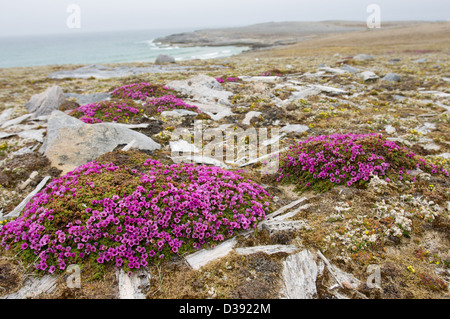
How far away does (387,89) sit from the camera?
71.5 feet

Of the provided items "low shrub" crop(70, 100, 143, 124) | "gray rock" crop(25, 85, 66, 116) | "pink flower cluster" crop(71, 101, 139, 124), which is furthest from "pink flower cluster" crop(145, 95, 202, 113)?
"gray rock" crop(25, 85, 66, 116)

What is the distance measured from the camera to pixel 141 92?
68.4 feet

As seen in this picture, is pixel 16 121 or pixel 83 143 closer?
pixel 83 143

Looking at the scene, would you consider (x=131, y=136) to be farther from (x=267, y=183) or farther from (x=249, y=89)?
(x=249, y=89)

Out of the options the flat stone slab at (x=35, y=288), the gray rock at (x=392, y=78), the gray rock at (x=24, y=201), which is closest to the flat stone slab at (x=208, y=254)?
the flat stone slab at (x=35, y=288)

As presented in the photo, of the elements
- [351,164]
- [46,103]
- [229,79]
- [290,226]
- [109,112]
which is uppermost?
[229,79]

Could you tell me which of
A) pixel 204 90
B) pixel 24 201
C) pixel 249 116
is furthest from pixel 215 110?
pixel 24 201

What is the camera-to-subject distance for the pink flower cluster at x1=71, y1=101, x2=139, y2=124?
607 inches

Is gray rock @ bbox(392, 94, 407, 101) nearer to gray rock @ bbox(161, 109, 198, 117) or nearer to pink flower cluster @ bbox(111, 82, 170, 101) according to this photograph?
gray rock @ bbox(161, 109, 198, 117)

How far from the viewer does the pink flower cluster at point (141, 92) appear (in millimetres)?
20270

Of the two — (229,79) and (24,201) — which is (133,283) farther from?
(229,79)

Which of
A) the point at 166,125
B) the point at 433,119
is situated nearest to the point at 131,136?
the point at 166,125

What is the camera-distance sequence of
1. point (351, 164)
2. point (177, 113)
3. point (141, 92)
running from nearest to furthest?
point (351, 164) → point (177, 113) → point (141, 92)

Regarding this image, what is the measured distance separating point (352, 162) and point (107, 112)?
13714 millimetres
